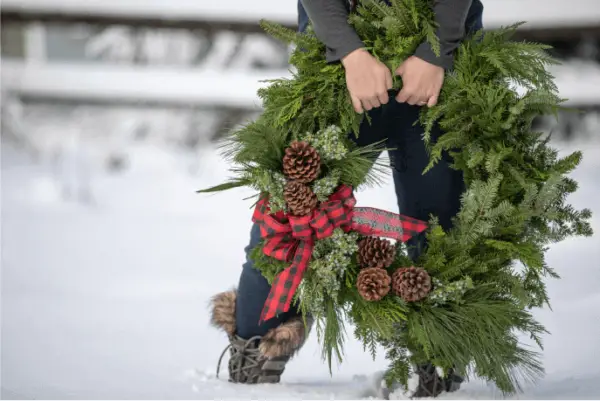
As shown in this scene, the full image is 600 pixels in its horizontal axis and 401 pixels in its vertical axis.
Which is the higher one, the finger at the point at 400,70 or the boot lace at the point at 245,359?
the finger at the point at 400,70

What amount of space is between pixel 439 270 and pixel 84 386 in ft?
2.53

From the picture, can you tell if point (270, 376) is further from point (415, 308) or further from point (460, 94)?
point (460, 94)

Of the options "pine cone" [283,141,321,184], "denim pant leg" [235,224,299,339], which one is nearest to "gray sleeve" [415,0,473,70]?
"pine cone" [283,141,321,184]

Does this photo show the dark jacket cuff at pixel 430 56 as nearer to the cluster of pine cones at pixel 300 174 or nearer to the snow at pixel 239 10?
the cluster of pine cones at pixel 300 174

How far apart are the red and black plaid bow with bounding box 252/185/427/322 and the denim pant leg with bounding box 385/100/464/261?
0.29 ft

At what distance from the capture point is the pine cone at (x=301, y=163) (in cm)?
107

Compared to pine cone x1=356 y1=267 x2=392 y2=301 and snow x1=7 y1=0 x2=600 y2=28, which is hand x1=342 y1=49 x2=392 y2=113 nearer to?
pine cone x1=356 y1=267 x2=392 y2=301

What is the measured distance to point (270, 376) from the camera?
1.34 meters

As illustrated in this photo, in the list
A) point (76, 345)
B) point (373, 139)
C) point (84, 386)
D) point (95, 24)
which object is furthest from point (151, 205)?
point (373, 139)

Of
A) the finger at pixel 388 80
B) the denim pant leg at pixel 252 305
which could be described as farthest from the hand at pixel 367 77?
the denim pant leg at pixel 252 305

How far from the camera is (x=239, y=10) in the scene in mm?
3947

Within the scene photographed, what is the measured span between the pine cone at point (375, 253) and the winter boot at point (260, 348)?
0.83ft

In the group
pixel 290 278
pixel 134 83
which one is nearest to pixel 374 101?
pixel 290 278

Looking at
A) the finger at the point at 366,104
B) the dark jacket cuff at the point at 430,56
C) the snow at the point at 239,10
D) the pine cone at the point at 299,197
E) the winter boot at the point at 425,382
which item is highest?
the snow at the point at 239,10
